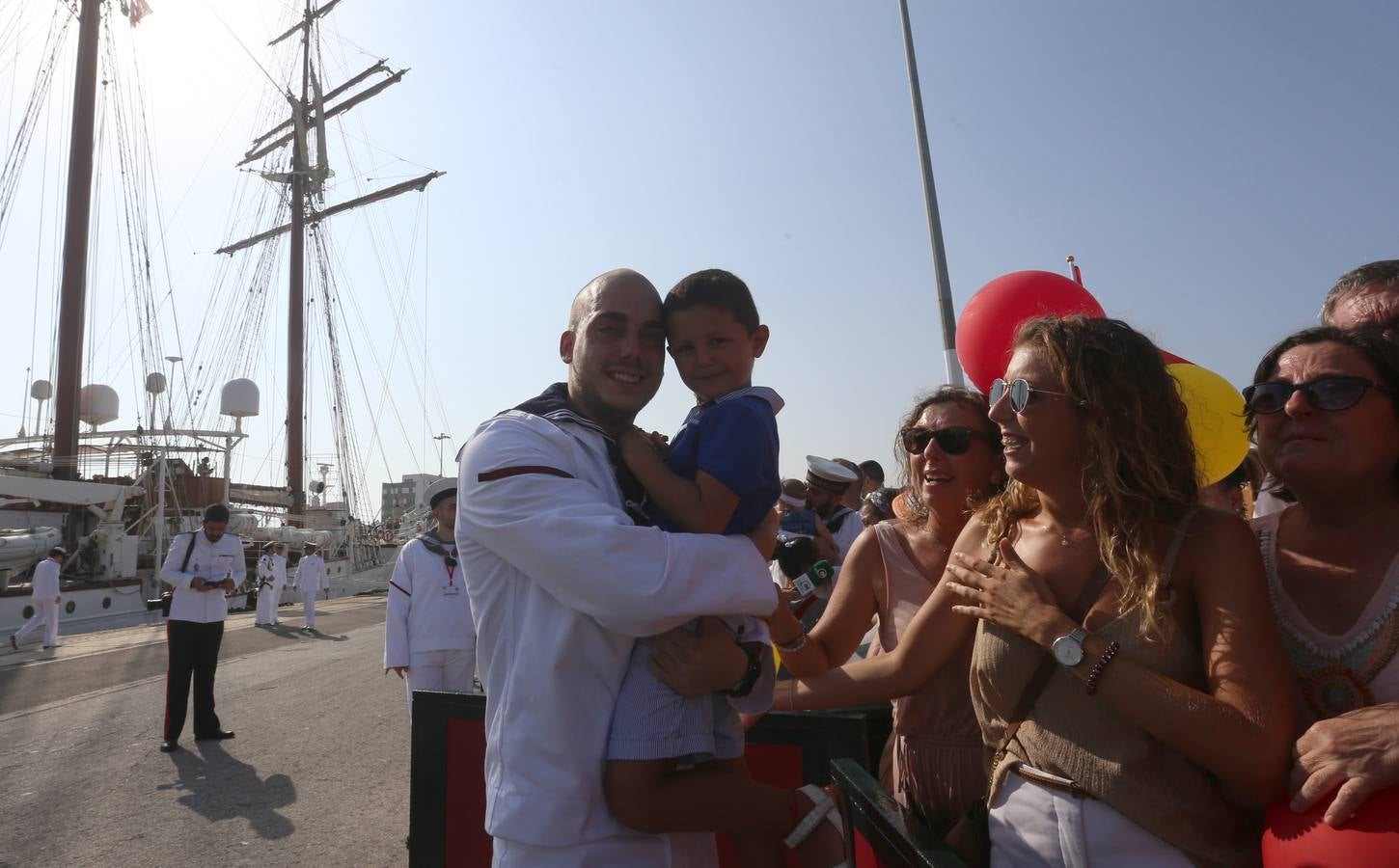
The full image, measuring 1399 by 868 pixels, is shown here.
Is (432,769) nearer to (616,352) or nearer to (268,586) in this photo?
(616,352)

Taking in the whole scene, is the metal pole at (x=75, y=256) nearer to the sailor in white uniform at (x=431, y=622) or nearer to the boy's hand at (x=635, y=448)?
the sailor in white uniform at (x=431, y=622)

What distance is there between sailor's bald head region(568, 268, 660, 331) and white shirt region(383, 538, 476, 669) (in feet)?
14.4

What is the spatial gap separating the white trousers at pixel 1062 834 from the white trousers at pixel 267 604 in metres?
19.9

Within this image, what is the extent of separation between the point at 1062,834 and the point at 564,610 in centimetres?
106

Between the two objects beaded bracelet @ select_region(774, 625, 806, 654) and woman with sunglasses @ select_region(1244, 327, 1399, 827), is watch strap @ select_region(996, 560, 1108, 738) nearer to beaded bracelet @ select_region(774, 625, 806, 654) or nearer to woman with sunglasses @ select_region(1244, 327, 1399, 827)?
woman with sunglasses @ select_region(1244, 327, 1399, 827)

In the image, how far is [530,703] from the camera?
1.60m

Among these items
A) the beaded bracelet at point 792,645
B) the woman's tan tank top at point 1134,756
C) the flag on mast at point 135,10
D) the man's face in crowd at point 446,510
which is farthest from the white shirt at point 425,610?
the flag on mast at point 135,10

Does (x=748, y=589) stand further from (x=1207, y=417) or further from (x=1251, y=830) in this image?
(x=1207, y=417)

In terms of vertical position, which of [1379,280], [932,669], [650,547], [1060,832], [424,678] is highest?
[1379,280]

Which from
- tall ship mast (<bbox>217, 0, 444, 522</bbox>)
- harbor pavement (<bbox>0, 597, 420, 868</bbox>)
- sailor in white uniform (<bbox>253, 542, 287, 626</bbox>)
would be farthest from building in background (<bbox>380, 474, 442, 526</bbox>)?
harbor pavement (<bbox>0, 597, 420, 868</bbox>)

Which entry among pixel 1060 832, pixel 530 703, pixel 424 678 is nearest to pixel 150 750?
pixel 424 678

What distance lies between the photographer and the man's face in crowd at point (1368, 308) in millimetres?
2211

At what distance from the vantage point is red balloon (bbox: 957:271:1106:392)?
342 centimetres

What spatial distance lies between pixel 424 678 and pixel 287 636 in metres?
12.6
